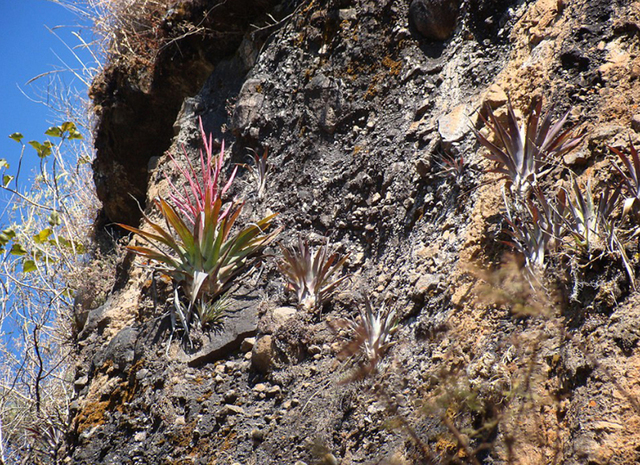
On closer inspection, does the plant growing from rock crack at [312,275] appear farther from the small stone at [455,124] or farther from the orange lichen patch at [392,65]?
the orange lichen patch at [392,65]

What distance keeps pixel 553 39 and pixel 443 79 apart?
2.74 ft

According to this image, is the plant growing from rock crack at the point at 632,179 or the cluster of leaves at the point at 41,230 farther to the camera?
the cluster of leaves at the point at 41,230

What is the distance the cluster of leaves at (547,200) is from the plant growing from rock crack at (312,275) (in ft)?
4.06

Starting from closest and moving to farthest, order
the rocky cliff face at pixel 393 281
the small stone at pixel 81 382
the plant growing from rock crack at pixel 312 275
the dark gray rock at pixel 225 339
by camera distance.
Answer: the rocky cliff face at pixel 393 281 < the plant growing from rock crack at pixel 312 275 < the dark gray rock at pixel 225 339 < the small stone at pixel 81 382

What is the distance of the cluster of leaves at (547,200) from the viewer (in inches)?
91.3

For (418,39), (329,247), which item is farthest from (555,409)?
(418,39)

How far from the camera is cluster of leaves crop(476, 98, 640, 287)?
232cm

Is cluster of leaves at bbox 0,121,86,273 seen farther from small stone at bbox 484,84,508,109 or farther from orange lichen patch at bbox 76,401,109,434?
small stone at bbox 484,84,508,109

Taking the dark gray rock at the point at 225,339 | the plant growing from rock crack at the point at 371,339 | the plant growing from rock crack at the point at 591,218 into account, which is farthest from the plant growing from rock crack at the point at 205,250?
the plant growing from rock crack at the point at 591,218

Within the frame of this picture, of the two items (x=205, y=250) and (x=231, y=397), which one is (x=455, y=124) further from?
(x=231, y=397)

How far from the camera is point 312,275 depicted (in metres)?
3.77

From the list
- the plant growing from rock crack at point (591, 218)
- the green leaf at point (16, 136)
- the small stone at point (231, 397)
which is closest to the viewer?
the plant growing from rock crack at point (591, 218)

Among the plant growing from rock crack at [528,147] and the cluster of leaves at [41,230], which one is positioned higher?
the cluster of leaves at [41,230]

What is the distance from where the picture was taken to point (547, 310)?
2.36 meters
